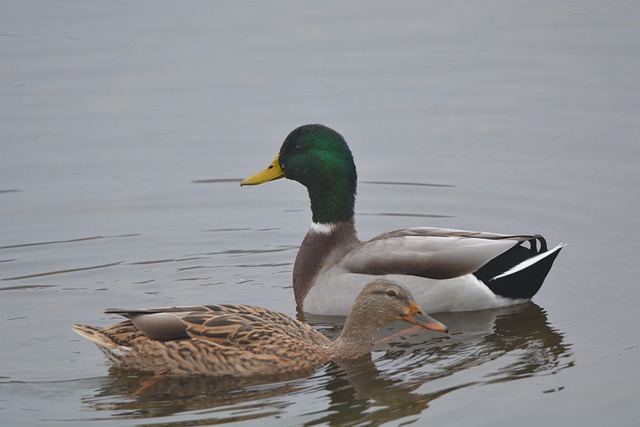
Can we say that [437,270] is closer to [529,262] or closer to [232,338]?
[529,262]

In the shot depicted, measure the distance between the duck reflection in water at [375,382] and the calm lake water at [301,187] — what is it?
22 millimetres

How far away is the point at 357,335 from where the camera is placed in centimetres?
937

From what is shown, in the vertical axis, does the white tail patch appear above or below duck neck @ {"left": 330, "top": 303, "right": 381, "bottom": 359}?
above

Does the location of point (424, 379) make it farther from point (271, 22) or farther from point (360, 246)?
point (271, 22)

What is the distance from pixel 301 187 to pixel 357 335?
4512 mm

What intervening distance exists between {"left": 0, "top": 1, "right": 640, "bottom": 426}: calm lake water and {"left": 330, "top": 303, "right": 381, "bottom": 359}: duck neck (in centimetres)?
14

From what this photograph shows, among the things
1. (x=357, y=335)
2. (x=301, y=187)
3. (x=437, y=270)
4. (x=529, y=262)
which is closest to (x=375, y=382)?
(x=357, y=335)

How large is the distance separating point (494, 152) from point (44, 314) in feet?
17.6

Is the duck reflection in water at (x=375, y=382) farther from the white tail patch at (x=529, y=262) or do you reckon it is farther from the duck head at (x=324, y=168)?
the duck head at (x=324, y=168)

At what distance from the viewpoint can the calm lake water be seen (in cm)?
872

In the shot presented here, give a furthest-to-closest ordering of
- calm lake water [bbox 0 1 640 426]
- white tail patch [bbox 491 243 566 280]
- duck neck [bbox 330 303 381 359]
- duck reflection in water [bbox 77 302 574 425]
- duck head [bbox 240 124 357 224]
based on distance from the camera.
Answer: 1. duck head [bbox 240 124 357 224]
2. white tail patch [bbox 491 243 566 280]
3. duck neck [bbox 330 303 381 359]
4. calm lake water [bbox 0 1 640 426]
5. duck reflection in water [bbox 77 302 574 425]

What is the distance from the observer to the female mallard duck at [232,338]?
904 cm

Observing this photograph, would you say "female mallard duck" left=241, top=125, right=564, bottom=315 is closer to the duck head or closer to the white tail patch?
the white tail patch

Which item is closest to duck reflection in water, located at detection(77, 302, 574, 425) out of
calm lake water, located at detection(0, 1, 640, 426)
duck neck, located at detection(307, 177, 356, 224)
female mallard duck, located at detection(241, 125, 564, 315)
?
calm lake water, located at detection(0, 1, 640, 426)
